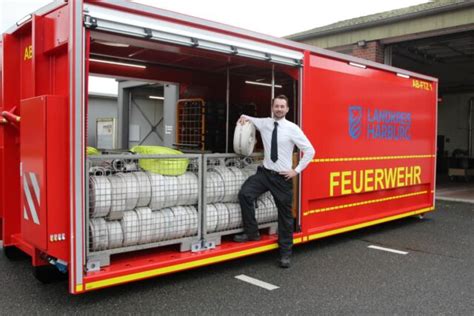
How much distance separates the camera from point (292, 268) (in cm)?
520

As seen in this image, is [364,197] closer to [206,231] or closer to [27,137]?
[206,231]

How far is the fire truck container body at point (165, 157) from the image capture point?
12.2 feet

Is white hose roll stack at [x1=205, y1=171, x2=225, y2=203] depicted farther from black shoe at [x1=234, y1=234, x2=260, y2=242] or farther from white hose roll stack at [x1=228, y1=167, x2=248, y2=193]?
black shoe at [x1=234, y1=234, x2=260, y2=242]

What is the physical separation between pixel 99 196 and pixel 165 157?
0.79m

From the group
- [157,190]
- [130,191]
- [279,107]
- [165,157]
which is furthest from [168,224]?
[279,107]

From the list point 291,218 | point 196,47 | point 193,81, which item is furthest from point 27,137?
point 193,81

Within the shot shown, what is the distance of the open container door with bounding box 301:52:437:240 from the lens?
18.9 ft

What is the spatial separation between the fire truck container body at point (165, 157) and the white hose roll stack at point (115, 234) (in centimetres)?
1

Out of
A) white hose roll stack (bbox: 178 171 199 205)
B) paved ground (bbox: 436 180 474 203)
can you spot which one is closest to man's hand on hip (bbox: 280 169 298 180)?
white hose roll stack (bbox: 178 171 199 205)

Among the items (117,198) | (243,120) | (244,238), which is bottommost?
(244,238)

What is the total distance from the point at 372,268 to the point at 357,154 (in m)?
1.79

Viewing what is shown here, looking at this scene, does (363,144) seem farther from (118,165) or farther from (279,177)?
(118,165)

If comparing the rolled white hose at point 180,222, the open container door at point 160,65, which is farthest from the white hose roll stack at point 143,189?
the rolled white hose at point 180,222

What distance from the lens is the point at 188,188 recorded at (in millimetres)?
4723
